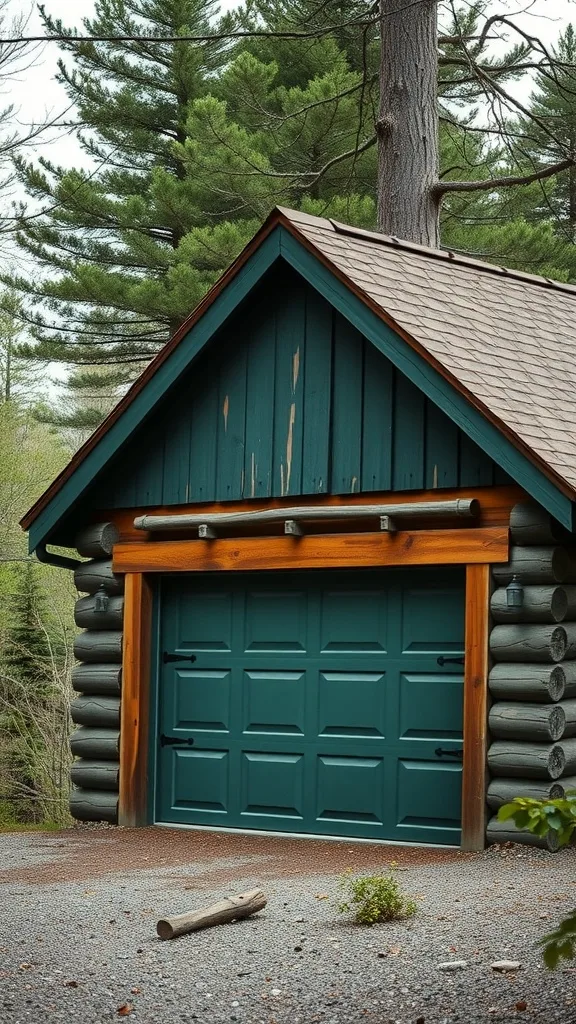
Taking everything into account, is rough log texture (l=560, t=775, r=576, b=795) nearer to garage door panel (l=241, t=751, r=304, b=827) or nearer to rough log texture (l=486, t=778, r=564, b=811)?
rough log texture (l=486, t=778, r=564, b=811)

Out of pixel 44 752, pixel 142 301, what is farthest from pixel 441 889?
pixel 142 301

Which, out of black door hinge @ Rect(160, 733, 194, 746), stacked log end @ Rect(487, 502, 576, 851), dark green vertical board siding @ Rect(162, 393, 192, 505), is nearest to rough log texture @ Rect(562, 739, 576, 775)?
stacked log end @ Rect(487, 502, 576, 851)

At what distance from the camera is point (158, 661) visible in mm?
11883

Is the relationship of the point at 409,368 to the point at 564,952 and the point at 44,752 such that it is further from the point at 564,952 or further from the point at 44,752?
the point at 44,752

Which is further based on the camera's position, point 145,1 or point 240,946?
point 145,1

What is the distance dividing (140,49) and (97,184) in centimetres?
256

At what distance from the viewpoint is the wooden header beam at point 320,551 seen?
10.1 m

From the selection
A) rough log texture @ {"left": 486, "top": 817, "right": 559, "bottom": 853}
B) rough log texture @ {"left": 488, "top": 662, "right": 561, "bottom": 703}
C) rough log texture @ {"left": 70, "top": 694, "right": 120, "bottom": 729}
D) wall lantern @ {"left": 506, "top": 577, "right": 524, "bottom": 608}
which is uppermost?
wall lantern @ {"left": 506, "top": 577, "right": 524, "bottom": 608}

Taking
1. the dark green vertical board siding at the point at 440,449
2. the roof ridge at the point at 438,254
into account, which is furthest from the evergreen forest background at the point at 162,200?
the dark green vertical board siding at the point at 440,449

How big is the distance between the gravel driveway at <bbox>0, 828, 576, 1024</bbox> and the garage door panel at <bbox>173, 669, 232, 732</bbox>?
1578 mm

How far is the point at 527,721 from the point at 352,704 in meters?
1.64

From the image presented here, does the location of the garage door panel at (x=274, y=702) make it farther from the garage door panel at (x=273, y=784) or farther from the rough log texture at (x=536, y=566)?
the rough log texture at (x=536, y=566)

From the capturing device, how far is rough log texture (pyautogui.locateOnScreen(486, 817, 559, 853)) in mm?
9727

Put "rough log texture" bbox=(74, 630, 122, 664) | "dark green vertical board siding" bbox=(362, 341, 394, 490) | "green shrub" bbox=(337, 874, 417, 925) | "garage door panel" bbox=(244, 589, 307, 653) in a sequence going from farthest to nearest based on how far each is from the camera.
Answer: "rough log texture" bbox=(74, 630, 122, 664) < "garage door panel" bbox=(244, 589, 307, 653) < "dark green vertical board siding" bbox=(362, 341, 394, 490) < "green shrub" bbox=(337, 874, 417, 925)
